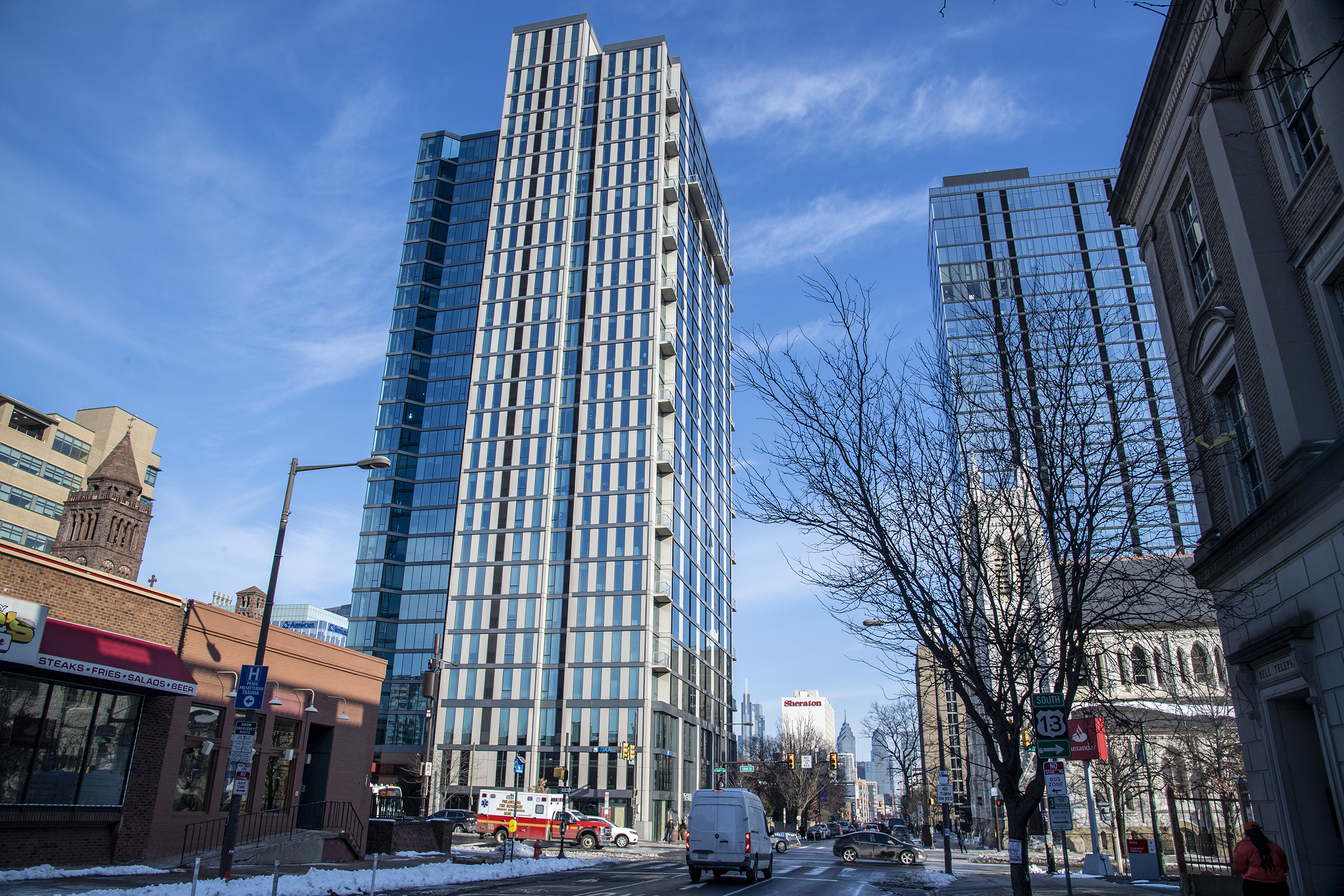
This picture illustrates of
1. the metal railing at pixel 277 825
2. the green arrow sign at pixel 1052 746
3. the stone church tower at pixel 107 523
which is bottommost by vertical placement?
the metal railing at pixel 277 825

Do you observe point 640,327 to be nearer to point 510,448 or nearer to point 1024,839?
point 510,448

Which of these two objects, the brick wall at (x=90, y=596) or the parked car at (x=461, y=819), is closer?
the brick wall at (x=90, y=596)

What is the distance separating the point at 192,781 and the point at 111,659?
5305 mm

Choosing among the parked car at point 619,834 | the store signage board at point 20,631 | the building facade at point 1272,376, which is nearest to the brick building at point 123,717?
the store signage board at point 20,631

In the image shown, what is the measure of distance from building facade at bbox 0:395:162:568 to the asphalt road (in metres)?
61.4

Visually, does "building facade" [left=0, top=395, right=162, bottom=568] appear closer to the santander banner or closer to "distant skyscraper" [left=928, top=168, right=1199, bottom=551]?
the santander banner

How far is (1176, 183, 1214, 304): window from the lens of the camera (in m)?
17.4

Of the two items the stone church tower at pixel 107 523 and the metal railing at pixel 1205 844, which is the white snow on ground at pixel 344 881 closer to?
the metal railing at pixel 1205 844

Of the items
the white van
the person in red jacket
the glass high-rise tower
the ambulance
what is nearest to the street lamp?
the white van

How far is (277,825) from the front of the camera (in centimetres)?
2323

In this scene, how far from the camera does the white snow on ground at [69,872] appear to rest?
14789 millimetres

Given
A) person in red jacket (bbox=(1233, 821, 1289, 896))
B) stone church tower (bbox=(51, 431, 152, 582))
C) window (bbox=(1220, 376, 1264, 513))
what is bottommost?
person in red jacket (bbox=(1233, 821, 1289, 896))

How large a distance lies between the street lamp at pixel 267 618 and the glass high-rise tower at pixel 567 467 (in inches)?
1823

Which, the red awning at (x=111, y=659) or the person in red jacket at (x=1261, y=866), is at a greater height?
the red awning at (x=111, y=659)
